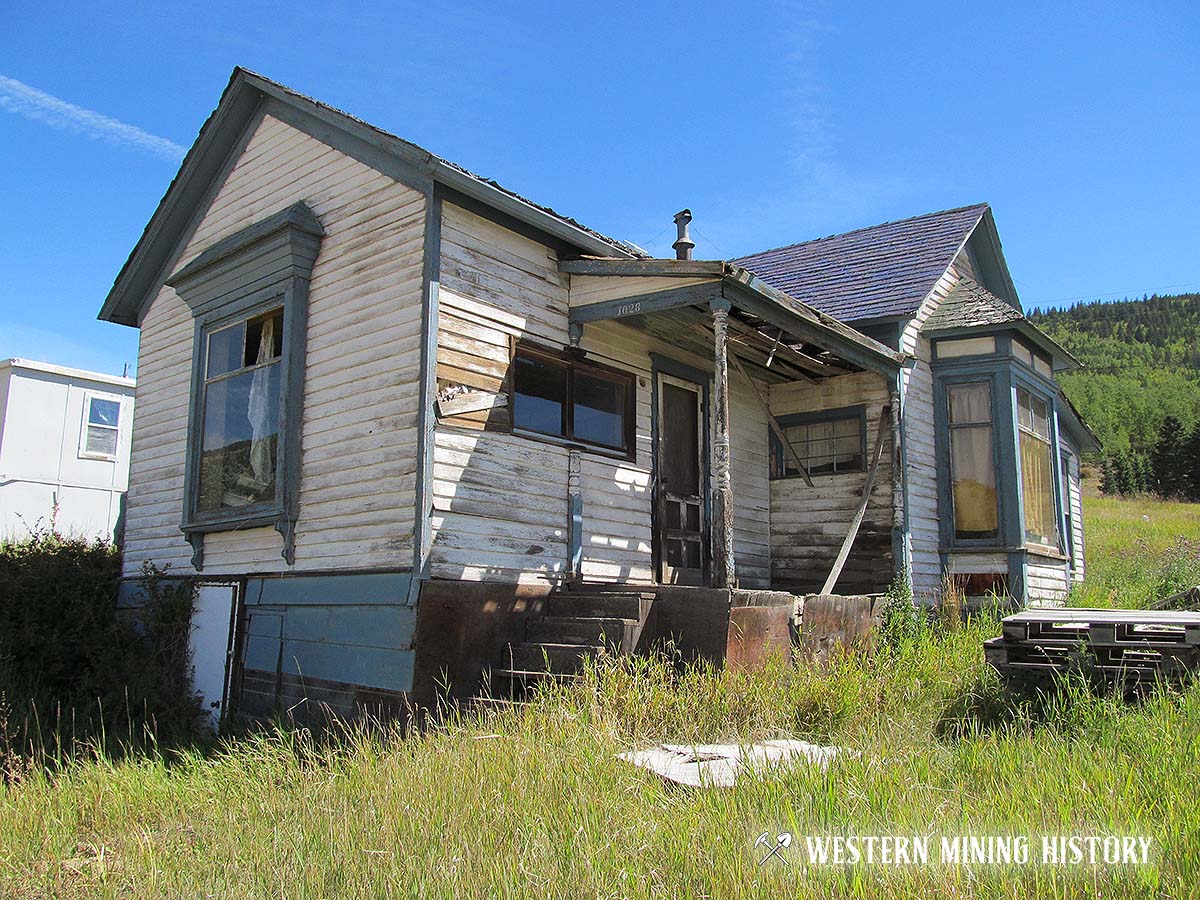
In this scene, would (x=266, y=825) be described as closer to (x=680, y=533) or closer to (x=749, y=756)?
(x=749, y=756)

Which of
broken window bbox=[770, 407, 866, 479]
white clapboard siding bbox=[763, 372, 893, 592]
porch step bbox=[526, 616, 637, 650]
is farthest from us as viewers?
broken window bbox=[770, 407, 866, 479]

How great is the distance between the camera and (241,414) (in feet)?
32.2

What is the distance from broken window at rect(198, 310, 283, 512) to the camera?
9438 mm

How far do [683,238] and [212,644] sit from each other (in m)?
6.45

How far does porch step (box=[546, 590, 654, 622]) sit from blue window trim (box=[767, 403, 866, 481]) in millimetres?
4524

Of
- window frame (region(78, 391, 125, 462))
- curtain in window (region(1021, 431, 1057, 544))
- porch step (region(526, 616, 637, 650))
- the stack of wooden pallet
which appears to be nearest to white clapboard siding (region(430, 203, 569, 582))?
porch step (region(526, 616, 637, 650))

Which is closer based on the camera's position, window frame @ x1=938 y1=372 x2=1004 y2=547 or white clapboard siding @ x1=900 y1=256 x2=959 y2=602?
white clapboard siding @ x1=900 y1=256 x2=959 y2=602

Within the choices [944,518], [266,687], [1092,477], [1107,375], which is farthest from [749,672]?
[1107,375]

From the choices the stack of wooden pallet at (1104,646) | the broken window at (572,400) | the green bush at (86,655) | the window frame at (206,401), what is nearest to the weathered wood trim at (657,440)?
the broken window at (572,400)

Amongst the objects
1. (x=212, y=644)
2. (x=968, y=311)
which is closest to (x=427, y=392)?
(x=212, y=644)

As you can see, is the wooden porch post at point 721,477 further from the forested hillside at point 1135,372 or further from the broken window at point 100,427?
the forested hillside at point 1135,372

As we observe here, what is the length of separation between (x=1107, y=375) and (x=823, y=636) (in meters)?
94.0

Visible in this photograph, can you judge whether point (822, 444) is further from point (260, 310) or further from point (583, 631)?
point (260, 310)

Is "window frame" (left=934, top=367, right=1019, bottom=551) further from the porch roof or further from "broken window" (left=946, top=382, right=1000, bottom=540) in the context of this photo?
the porch roof
